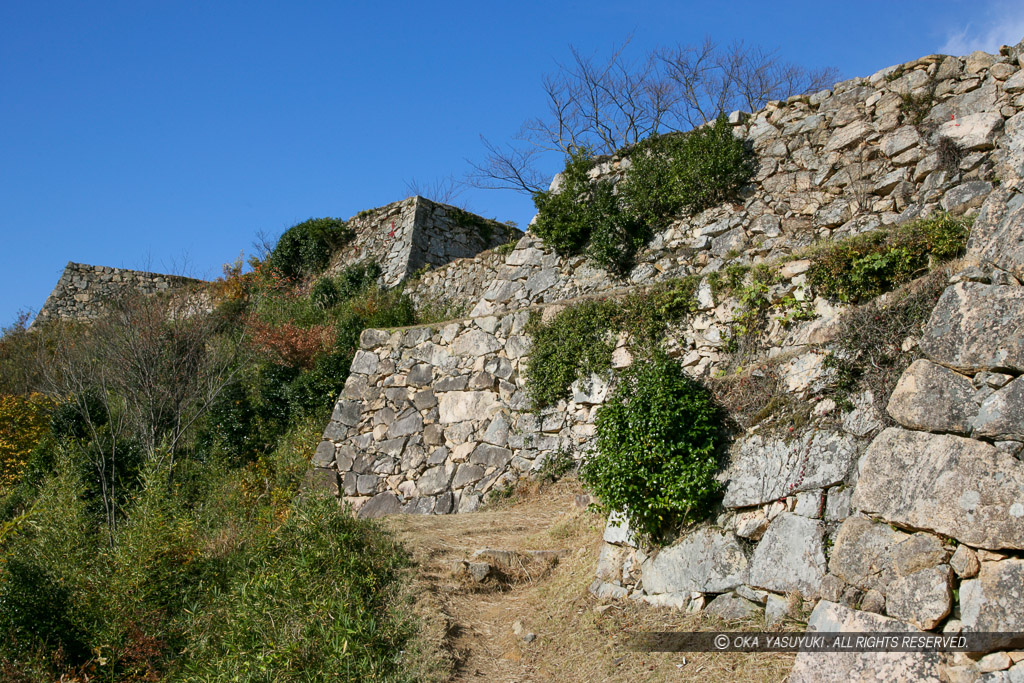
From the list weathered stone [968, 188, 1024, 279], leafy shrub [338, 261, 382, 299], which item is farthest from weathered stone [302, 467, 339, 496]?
weathered stone [968, 188, 1024, 279]

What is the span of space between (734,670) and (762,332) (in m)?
3.40

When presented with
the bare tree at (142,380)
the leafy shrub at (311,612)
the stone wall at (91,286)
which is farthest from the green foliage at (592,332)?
the stone wall at (91,286)

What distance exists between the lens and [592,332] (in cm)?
855

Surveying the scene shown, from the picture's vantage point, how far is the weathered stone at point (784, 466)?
4996 mm

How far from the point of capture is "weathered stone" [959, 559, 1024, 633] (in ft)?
12.2

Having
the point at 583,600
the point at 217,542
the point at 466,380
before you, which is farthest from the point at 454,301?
the point at 583,600

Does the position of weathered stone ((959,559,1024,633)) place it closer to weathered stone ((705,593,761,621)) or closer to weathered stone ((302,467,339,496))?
weathered stone ((705,593,761,621))

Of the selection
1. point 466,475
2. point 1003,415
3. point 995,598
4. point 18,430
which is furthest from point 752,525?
point 18,430

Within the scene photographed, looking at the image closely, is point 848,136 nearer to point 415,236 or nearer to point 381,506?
point 381,506

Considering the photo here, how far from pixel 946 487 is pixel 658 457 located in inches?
84.1

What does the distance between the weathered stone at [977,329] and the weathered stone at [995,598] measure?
3.95 ft

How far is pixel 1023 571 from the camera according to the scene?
376cm

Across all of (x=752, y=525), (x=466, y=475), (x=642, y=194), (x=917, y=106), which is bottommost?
(x=752, y=525)

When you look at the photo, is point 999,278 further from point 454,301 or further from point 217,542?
point 454,301
